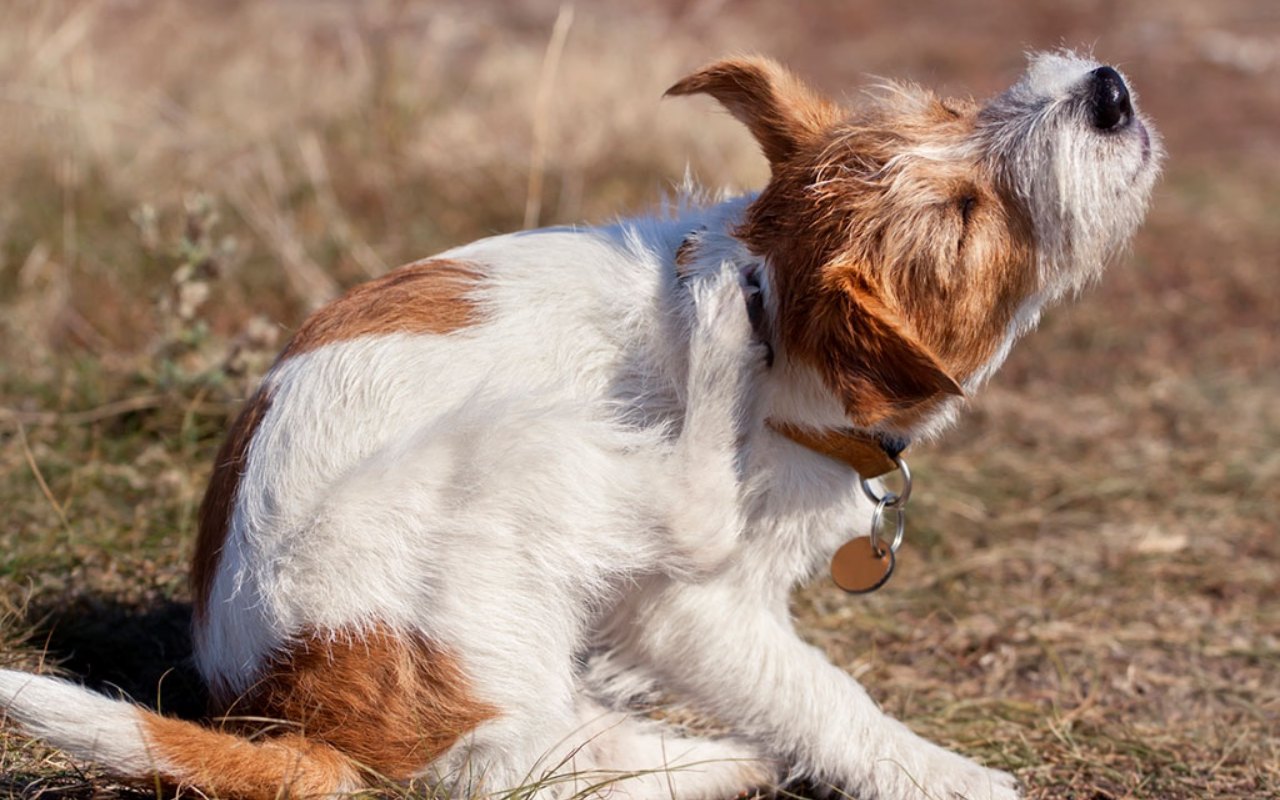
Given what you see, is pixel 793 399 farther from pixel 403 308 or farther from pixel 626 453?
pixel 403 308

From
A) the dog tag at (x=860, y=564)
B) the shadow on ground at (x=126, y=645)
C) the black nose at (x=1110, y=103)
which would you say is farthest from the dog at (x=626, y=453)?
the shadow on ground at (x=126, y=645)

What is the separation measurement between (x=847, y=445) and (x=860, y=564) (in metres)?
0.47

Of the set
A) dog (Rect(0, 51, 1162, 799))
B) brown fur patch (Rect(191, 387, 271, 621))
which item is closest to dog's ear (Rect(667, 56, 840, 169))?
dog (Rect(0, 51, 1162, 799))

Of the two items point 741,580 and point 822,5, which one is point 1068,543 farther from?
point 822,5

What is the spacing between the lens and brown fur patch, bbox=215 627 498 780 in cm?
245

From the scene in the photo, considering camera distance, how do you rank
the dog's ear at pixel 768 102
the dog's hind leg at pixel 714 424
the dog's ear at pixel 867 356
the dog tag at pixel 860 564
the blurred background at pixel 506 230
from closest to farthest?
1. the dog's ear at pixel 867 356
2. the dog's hind leg at pixel 714 424
3. the dog's ear at pixel 768 102
4. the dog tag at pixel 860 564
5. the blurred background at pixel 506 230

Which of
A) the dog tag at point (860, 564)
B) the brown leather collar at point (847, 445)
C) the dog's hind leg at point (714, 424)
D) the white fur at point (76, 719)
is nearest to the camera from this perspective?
the white fur at point (76, 719)

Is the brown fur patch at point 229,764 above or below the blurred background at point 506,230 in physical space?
below

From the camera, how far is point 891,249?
8.57ft

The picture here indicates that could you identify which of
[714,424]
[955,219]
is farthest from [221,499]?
[955,219]

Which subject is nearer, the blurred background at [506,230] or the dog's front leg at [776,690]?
the dog's front leg at [776,690]

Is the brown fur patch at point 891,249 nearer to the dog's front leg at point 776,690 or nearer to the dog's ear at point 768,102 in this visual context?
the dog's ear at point 768,102

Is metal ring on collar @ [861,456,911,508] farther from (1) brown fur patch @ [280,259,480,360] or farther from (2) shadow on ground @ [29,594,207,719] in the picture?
(2) shadow on ground @ [29,594,207,719]

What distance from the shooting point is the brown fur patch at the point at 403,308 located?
2713 mm
